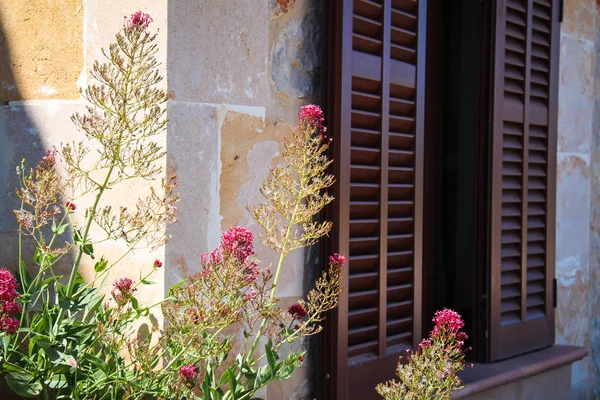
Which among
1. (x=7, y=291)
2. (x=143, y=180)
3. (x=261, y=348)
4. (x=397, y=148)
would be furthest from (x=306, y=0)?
(x=7, y=291)

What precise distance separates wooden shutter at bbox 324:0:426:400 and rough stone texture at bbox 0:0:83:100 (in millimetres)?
811

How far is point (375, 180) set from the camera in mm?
2658

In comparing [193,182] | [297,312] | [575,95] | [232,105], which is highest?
[575,95]

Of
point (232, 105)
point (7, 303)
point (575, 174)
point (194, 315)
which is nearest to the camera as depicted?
point (7, 303)

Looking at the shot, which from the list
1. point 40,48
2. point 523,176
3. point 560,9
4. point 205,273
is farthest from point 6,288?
point 560,9

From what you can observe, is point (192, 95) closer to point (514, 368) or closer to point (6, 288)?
point (6, 288)

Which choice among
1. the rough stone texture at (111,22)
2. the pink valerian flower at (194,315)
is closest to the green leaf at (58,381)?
the pink valerian flower at (194,315)

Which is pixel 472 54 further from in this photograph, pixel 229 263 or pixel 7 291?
pixel 7 291

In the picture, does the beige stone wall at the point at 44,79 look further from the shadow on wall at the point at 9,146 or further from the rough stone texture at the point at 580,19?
the rough stone texture at the point at 580,19

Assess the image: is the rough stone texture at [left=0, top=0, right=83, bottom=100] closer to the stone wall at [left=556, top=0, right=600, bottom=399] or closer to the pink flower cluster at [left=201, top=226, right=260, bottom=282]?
the pink flower cluster at [left=201, top=226, right=260, bottom=282]

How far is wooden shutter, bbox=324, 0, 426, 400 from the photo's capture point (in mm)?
2479

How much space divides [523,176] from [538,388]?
97cm

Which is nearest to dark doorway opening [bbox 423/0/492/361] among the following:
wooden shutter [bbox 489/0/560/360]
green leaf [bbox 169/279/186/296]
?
wooden shutter [bbox 489/0/560/360]

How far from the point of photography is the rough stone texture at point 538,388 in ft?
10.5
